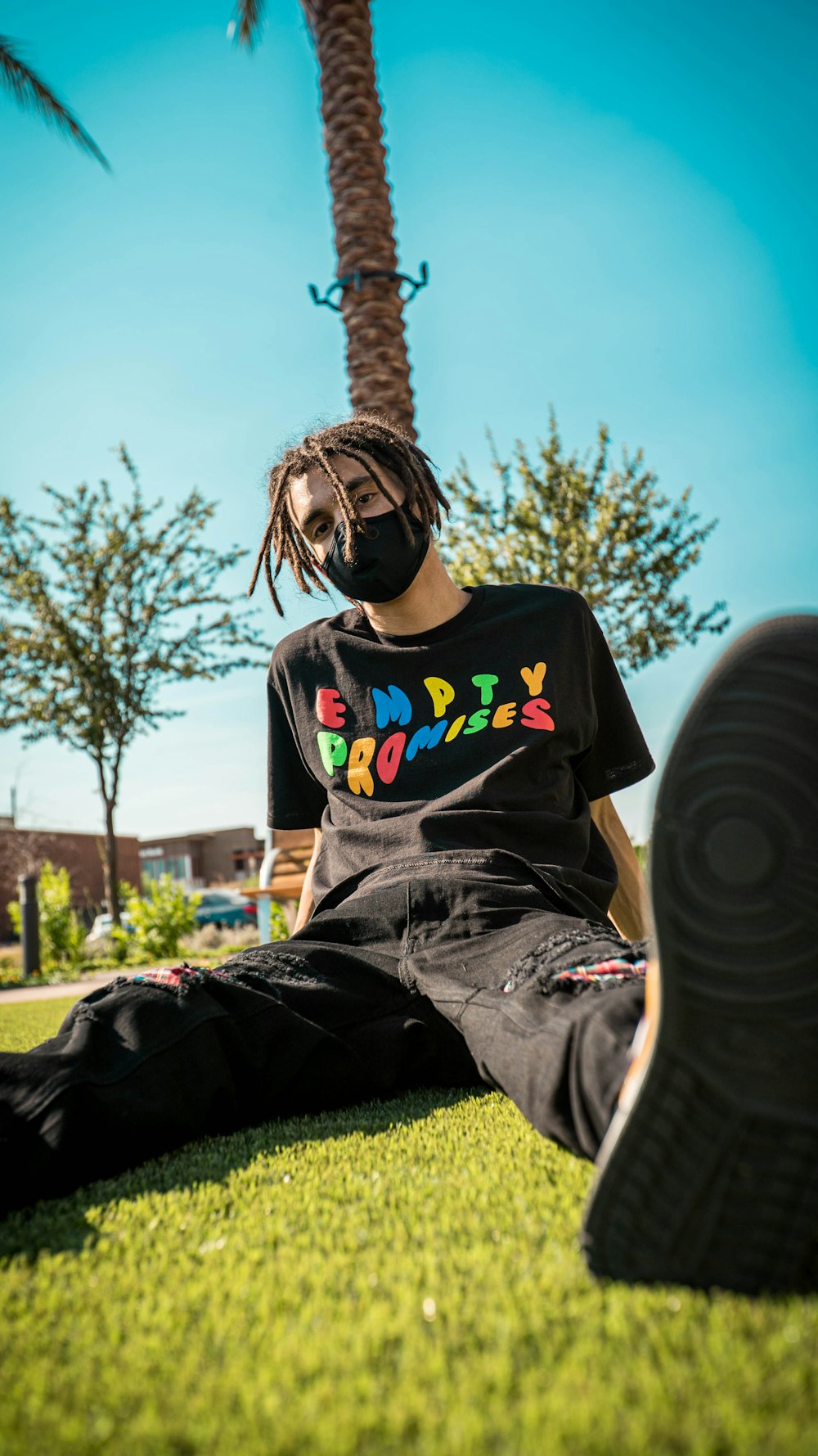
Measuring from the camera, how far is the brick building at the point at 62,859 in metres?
38.2

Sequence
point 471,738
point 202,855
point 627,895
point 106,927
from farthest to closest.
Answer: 1. point 202,855
2. point 106,927
3. point 627,895
4. point 471,738

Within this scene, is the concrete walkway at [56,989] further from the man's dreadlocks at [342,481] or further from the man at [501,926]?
the man at [501,926]

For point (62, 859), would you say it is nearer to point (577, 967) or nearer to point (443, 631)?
point (443, 631)

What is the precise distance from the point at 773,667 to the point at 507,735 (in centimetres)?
131

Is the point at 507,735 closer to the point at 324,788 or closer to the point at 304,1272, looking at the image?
the point at 324,788

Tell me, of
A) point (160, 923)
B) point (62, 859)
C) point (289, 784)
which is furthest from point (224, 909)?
point (289, 784)

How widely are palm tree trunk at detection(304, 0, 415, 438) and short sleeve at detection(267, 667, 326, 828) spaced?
14.2 ft

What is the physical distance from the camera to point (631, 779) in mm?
2441

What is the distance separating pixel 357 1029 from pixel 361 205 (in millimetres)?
6648

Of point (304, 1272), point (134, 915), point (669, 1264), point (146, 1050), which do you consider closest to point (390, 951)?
point (146, 1050)

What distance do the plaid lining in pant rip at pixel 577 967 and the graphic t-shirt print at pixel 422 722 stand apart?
0.77 metres

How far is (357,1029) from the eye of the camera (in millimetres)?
1854

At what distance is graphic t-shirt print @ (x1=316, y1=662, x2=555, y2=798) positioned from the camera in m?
2.27

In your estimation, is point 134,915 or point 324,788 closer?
point 324,788
